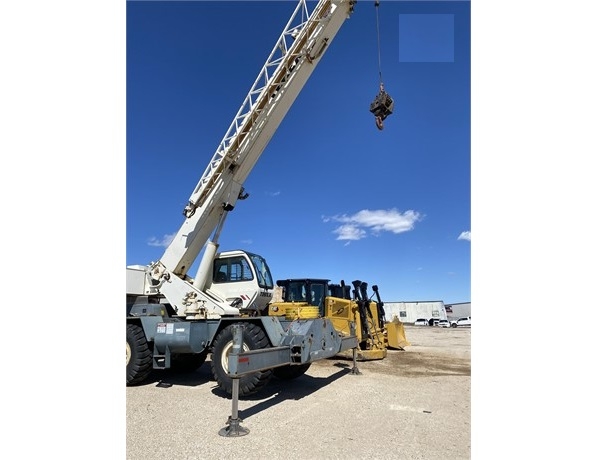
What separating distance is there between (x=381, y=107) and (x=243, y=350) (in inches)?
198

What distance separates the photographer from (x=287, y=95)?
8250 mm

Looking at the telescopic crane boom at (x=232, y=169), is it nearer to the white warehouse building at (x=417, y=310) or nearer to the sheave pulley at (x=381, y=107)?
the sheave pulley at (x=381, y=107)

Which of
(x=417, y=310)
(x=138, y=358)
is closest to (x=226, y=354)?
(x=138, y=358)

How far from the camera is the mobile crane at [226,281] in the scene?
7.03m

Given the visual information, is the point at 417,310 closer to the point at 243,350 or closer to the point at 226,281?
the point at 226,281

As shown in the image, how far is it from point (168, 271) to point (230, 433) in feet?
15.4

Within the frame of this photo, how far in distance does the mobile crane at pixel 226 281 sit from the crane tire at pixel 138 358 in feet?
0.06

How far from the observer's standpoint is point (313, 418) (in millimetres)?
5332

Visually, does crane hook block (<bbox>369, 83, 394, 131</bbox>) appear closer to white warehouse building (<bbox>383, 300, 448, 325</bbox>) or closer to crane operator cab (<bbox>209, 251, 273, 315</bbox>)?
crane operator cab (<bbox>209, 251, 273, 315</bbox>)

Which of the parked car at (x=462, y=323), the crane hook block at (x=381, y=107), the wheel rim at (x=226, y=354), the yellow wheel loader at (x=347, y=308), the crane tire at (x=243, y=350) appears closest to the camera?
the crane tire at (x=243, y=350)

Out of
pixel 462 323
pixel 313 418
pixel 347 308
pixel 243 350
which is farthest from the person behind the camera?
pixel 462 323

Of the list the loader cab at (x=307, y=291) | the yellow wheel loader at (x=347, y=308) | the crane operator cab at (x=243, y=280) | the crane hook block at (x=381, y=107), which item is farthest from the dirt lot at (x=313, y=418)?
the crane hook block at (x=381, y=107)
